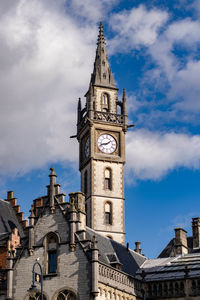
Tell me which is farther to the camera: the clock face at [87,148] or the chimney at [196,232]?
the clock face at [87,148]

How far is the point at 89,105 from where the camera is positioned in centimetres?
8050

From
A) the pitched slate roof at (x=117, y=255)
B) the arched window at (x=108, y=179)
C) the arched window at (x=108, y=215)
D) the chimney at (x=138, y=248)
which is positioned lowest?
the pitched slate roof at (x=117, y=255)

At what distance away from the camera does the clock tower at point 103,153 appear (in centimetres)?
7538

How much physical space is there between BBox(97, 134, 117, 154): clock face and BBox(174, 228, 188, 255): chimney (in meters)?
21.7

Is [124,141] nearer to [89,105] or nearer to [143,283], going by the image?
[89,105]

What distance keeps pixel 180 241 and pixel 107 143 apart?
23.4 metres

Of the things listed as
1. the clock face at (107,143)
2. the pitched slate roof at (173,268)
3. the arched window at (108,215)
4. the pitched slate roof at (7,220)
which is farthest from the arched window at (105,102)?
the pitched slate roof at (173,268)

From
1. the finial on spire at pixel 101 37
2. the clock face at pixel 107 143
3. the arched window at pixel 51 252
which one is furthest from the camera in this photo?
the finial on spire at pixel 101 37

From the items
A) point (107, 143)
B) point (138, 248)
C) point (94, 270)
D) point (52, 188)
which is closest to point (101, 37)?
point (107, 143)

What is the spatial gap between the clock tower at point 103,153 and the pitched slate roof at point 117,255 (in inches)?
649

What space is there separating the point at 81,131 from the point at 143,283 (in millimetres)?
35392

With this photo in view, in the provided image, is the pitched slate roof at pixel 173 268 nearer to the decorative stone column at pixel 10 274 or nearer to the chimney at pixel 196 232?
the chimney at pixel 196 232

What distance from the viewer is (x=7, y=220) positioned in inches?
2269

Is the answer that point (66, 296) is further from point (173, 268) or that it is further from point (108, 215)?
point (108, 215)
